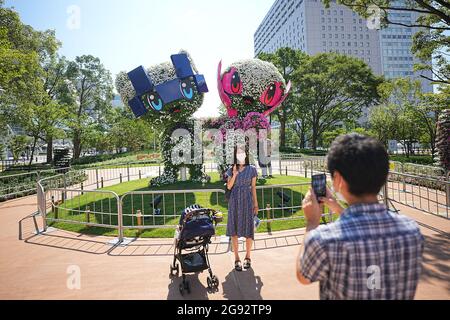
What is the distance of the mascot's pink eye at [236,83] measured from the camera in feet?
36.7

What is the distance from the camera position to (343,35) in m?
84.6

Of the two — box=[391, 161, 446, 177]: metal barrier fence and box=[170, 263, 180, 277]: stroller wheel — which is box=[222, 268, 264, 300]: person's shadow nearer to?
box=[170, 263, 180, 277]: stroller wheel

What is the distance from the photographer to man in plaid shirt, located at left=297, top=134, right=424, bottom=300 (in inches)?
62.4

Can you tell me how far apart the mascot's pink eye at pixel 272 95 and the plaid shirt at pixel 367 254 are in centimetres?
1022

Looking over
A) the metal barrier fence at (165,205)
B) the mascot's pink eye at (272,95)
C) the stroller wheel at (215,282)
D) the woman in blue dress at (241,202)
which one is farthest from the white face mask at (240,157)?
the mascot's pink eye at (272,95)

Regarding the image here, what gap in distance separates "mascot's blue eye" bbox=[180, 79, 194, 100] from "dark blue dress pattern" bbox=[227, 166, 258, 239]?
7824mm

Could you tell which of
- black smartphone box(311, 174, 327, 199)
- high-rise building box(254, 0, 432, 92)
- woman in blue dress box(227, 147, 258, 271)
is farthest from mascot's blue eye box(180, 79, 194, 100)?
high-rise building box(254, 0, 432, 92)

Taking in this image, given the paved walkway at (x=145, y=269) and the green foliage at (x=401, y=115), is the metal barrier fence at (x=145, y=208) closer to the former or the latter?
the paved walkway at (x=145, y=269)

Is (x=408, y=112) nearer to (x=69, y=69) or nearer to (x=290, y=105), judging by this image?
(x=290, y=105)

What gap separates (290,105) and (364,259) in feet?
126

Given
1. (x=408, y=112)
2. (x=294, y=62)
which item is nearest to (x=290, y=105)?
(x=294, y=62)

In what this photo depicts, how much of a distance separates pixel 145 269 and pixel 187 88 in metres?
8.47

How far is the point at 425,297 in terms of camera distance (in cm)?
383

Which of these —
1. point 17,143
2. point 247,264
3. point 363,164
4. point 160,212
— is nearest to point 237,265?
point 247,264
